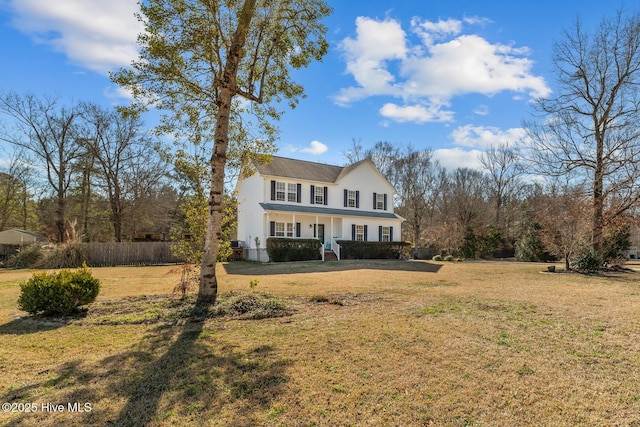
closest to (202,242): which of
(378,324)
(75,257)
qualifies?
(378,324)

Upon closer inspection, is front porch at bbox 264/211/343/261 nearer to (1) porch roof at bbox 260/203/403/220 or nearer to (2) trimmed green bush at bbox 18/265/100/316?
(1) porch roof at bbox 260/203/403/220

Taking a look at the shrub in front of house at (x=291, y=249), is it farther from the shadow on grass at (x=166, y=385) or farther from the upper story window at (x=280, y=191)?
the shadow on grass at (x=166, y=385)

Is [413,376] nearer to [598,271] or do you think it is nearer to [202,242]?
[202,242]

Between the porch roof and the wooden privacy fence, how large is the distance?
6898mm

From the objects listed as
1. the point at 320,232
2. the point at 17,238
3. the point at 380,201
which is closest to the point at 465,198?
the point at 380,201

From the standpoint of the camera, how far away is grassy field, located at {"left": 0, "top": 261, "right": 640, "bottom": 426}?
124 inches

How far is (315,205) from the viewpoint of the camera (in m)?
25.6

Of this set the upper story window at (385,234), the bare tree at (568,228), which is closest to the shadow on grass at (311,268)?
the bare tree at (568,228)

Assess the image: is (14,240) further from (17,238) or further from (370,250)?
(370,250)

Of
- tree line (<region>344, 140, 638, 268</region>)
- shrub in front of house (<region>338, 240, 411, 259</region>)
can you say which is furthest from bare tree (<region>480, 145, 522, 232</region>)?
shrub in front of house (<region>338, 240, 411, 259</region>)

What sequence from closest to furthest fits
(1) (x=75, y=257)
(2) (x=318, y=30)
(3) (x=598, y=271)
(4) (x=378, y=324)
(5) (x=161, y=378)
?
(5) (x=161, y=378) → (4) (x=378, y=324) → (2) (x=318, y=30) → (3) (x=598, y=271) → (1) (x=75, y=257)

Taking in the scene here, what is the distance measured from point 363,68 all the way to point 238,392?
45.5 feet

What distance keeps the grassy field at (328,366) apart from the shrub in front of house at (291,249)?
14.1m

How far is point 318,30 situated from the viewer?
827 cm
